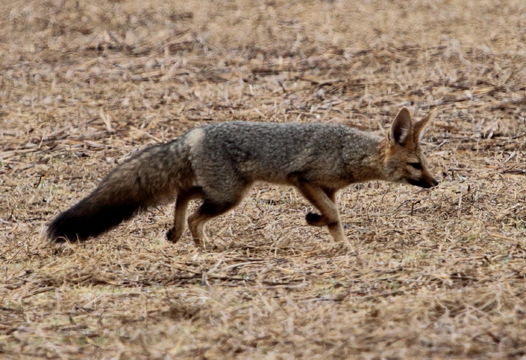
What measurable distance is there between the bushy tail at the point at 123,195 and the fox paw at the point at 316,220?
107 cm

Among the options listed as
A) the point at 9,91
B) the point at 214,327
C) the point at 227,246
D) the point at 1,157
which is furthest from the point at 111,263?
the point at 9,91

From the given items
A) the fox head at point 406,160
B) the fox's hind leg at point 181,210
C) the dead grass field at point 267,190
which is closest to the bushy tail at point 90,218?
the dead grass field at point 267,190

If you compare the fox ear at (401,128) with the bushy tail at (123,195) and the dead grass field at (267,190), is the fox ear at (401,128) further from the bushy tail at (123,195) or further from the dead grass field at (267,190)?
the bushy tail at (123,195)

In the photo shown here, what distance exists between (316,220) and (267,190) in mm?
2023

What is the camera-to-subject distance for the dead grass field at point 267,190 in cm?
543

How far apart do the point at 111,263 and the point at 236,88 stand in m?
6.86

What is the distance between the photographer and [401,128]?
8523 mm

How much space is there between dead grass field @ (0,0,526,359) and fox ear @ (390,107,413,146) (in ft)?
2.22

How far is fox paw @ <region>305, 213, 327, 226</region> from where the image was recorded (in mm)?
8264

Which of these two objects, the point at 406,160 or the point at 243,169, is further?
the point at 406,160

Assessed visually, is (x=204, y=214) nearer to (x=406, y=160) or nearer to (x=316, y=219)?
(x=316, y=219)

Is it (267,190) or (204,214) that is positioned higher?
(204,214)

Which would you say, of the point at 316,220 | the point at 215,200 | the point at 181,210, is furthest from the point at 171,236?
the point at 316,220

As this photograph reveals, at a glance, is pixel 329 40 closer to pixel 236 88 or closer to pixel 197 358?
pixel 236 88
